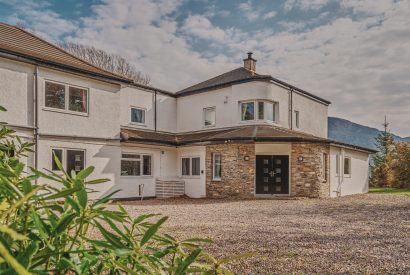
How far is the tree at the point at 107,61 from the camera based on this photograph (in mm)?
33438

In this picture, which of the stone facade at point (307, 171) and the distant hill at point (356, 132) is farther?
the distant hill at point (356, 132)

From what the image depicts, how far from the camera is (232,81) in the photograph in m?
18.8

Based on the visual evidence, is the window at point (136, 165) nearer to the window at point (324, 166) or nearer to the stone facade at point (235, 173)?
the stone facade at point (235, 173)

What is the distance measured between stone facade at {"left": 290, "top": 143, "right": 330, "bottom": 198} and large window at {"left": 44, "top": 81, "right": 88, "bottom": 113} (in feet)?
35.8

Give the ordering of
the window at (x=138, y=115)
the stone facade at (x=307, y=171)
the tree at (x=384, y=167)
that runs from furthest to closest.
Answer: the tree at (x=384, y=167)
the window at (x=138, y=115)
the stone facade at (x=307, y=171)

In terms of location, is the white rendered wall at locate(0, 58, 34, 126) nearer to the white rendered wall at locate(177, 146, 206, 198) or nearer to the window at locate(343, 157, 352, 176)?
the white rendered wall at locate(177, 146, 206, 198)

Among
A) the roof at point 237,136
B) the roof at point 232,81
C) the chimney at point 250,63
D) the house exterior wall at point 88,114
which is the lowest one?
the roof at point 237,136

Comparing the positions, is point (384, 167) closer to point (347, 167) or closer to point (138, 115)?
point (347, 167)

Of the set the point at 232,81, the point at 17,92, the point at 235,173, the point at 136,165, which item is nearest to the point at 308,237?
the point at 235,173

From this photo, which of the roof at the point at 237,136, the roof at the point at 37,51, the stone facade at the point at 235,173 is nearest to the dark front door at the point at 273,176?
the stone facade at the point at 235,173

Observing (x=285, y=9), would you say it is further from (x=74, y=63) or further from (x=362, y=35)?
(x=74, y=63)

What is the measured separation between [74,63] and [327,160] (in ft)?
46.5

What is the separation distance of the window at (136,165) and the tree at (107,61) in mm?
18089

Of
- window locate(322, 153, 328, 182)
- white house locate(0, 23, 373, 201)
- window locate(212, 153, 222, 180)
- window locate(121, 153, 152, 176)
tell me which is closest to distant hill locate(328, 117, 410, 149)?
white house locate(0, 23, 373, 201)
